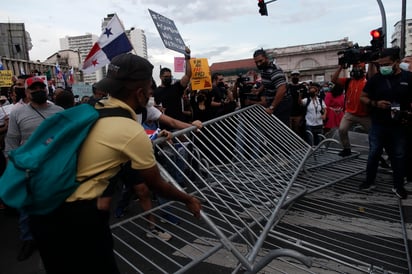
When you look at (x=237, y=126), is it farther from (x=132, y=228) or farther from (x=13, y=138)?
(x=13, y=138)

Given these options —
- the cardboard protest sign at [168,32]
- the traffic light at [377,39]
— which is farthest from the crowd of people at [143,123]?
the cardboard protest sign at [168,32]

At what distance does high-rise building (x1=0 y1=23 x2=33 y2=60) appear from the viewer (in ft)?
132

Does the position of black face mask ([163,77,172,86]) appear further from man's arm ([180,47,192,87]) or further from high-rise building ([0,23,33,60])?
high-rise building ([0,23,33,60])

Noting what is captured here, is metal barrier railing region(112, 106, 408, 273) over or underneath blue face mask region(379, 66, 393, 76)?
underneath

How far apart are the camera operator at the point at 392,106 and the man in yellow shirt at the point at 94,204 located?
13.9 ft

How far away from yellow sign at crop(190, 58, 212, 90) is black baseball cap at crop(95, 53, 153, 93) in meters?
5.63

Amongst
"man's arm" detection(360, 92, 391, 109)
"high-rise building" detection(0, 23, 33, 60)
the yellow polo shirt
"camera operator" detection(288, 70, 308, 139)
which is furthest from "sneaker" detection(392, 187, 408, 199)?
"high-rise building" detection(0, 23, 33, 60)

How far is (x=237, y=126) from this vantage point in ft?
12.5

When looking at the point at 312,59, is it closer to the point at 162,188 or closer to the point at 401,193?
the point at 401,193

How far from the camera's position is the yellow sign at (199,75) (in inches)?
293

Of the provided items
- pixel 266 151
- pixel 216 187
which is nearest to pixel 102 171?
pixel 216 187

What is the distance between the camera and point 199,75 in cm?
750

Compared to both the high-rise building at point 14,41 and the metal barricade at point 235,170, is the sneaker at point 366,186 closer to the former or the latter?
the metal barricade at point 235,170

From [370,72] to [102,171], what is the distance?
5683 millimetres
